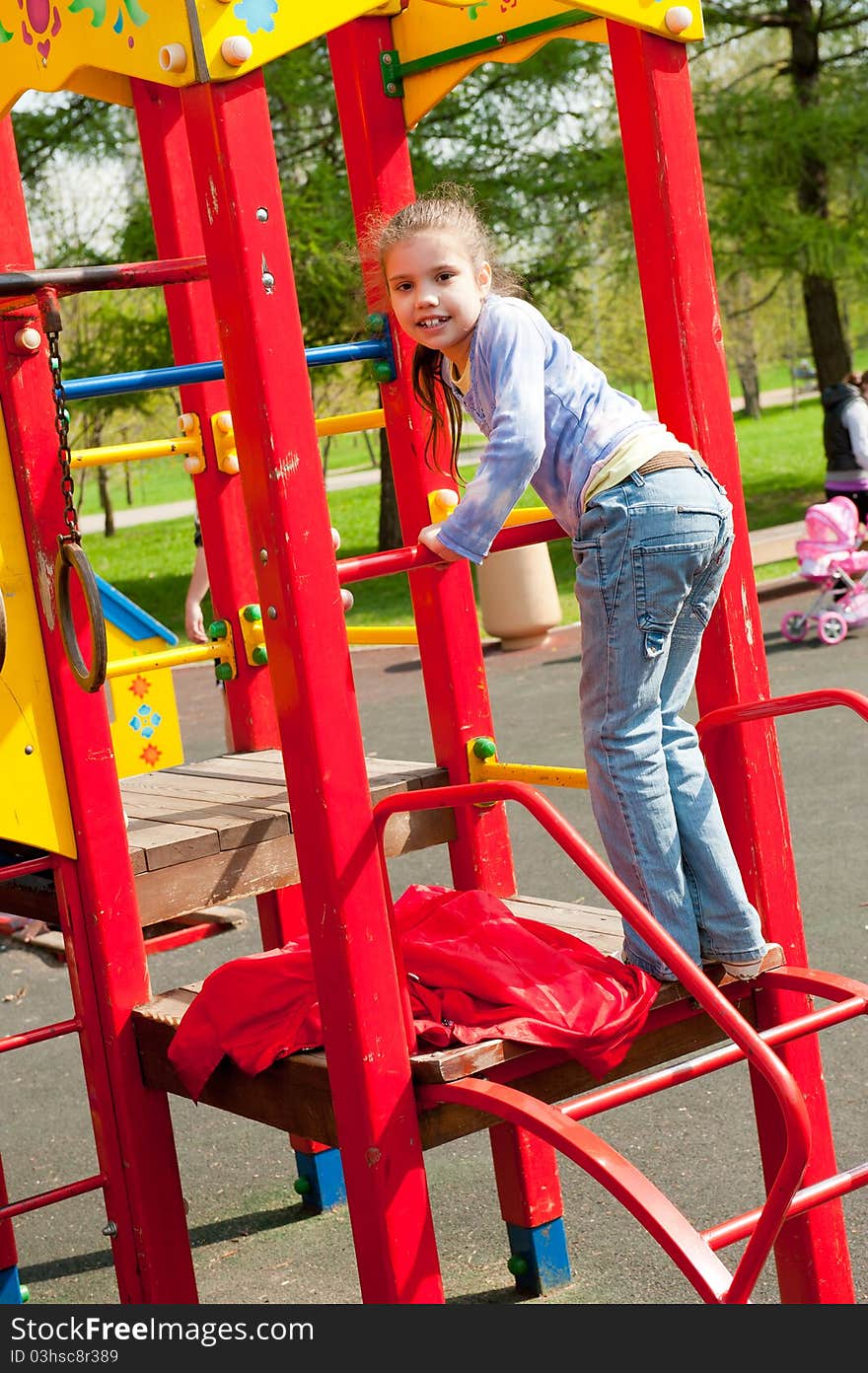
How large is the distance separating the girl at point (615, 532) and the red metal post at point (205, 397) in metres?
1.27

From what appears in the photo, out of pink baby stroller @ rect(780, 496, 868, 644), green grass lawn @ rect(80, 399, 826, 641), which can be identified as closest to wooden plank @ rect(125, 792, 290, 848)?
green grass lawn @ rect(80, 399, 826, 641)

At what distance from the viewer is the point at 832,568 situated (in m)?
10.8

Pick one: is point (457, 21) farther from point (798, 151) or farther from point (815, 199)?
point (815, 199)

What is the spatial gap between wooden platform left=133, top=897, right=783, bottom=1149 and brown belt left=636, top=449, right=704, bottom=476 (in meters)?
0.88

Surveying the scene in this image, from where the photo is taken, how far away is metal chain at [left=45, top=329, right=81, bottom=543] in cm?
284

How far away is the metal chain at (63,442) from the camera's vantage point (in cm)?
284

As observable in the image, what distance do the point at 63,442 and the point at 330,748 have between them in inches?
32.1

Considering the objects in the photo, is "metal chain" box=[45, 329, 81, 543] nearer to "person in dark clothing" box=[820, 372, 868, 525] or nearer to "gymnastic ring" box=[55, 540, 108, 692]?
"gymnastic ring" box=[55, 540, 108, 692]

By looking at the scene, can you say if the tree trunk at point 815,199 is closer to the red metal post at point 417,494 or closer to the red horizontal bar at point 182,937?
the red horizontal bar at point 182,937

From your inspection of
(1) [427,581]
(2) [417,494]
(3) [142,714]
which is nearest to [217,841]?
(1) [427,581]

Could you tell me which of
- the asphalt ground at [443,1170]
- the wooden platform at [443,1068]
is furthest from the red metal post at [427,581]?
the wooden platform at [443,1068]

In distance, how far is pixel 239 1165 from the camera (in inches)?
176

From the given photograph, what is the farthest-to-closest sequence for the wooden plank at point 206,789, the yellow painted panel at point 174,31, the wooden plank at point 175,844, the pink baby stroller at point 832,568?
the pink baby stroller at point 832,568
the wooden plank at point 206,789
the wooden plank at point 175,844
the yellow painted panel at point 174,31

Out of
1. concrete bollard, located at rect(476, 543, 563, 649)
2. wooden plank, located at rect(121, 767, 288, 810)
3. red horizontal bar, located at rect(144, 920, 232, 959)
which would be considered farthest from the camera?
concrete bollard, located at rect(476, 543, 563, 649)
